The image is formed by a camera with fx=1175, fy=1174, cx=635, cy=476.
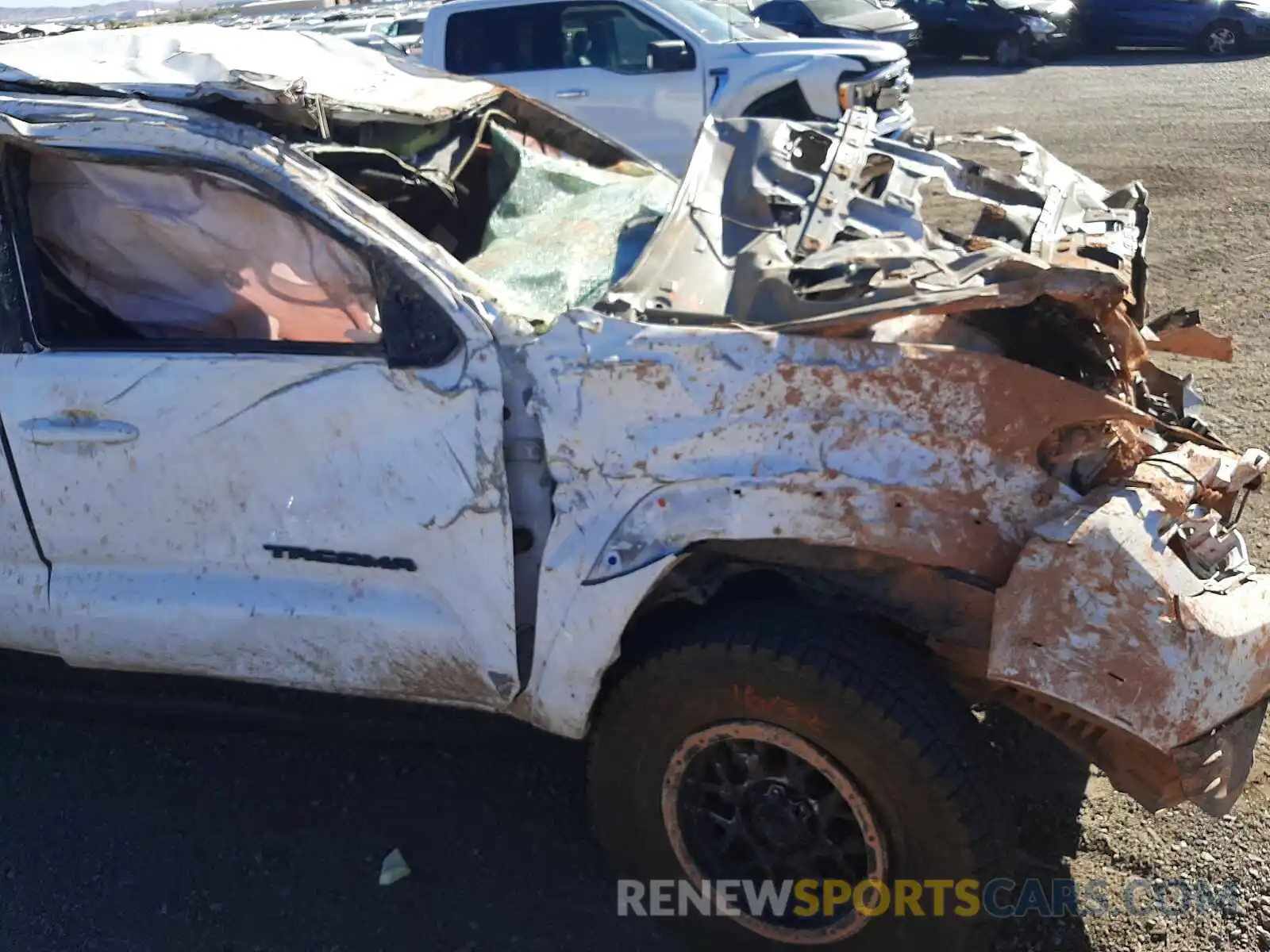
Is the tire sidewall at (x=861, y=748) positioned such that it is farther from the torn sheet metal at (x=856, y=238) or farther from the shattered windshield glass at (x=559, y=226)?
the shattered windshield glass at (x=559, y=226)

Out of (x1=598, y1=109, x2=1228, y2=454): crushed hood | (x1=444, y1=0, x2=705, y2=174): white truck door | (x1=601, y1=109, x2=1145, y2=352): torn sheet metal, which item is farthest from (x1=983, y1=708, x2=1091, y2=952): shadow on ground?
(x1=444, y1=0, x2=705, y2=174): white truck door

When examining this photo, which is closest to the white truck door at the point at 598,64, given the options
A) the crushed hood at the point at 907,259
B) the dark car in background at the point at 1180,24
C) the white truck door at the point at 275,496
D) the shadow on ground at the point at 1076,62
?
the crushed hood at the point at 907,259

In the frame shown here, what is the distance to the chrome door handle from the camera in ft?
9.34

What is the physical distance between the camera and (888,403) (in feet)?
7.81

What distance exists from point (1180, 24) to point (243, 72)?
16.8m

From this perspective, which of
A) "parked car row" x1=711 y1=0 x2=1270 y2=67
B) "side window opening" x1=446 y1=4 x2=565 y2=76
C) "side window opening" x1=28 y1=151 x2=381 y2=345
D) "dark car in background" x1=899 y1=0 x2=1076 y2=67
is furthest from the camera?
"dark car in background" x1=899 y1=0 x2=1076 y2=67

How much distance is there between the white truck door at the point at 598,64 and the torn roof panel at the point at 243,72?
16.1 ft

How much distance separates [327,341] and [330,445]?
245 mm

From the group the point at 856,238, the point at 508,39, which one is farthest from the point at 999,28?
the point at 856,238

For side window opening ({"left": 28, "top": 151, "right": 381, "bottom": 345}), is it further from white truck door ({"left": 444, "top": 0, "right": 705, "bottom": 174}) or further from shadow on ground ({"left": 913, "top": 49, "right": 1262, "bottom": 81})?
shadow on ground ({"left": 913, "top": 49, "right": 1262, "bottom": 81})

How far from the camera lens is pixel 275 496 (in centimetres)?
280

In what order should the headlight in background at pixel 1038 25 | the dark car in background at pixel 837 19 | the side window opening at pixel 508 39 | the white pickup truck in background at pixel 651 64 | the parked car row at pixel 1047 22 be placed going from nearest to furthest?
the white pickup truck in background at pixel 651 64 < the side window opening at pixel 508 39 < the dark car in background at pixel 837 19 < the parked car row at pixel 1047 22 < the headlight in background at pixel 1038 25

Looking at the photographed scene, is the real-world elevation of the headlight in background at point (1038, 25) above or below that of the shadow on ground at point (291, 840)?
above

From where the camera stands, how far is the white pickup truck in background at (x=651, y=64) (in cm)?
857
